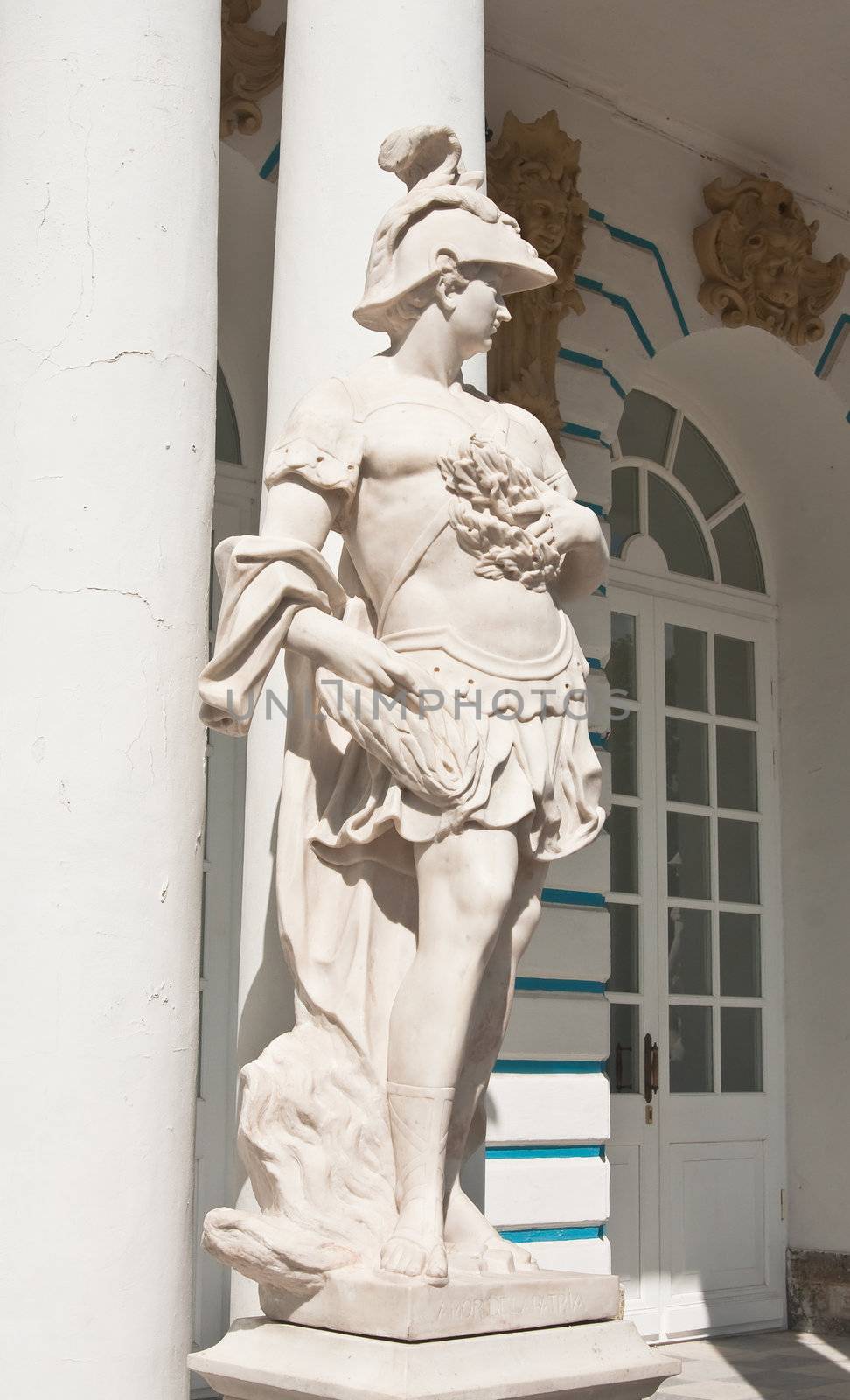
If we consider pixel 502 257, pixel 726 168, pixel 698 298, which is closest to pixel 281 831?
pixel 502 257

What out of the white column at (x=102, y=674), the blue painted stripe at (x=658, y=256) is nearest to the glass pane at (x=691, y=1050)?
the blue painted stripe at (x=658, y=256)

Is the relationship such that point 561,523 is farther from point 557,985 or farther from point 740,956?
point 740,956

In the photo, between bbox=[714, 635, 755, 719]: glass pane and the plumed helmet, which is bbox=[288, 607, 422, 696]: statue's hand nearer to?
the plumed helmet

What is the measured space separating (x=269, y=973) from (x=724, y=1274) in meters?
4.85

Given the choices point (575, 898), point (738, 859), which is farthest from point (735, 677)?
point (575, 898)

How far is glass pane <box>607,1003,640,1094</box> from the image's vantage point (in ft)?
24.2

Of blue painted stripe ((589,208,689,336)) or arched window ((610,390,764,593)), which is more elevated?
blue painted stripe ((589,208,689,336))

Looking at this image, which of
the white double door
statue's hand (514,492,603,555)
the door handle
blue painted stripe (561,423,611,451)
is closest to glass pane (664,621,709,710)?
the white double door

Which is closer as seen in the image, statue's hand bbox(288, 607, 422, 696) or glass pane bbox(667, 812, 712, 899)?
statue's hand bbox(288, 607, 422, 696)

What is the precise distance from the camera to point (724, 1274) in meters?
7.60

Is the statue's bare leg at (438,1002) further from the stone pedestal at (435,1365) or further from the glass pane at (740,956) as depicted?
the glass pane at (740,956)

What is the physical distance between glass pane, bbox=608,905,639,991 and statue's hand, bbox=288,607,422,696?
194 inches

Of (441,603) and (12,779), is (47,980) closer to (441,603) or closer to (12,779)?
(12,779)

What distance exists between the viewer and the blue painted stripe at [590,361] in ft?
23.0
